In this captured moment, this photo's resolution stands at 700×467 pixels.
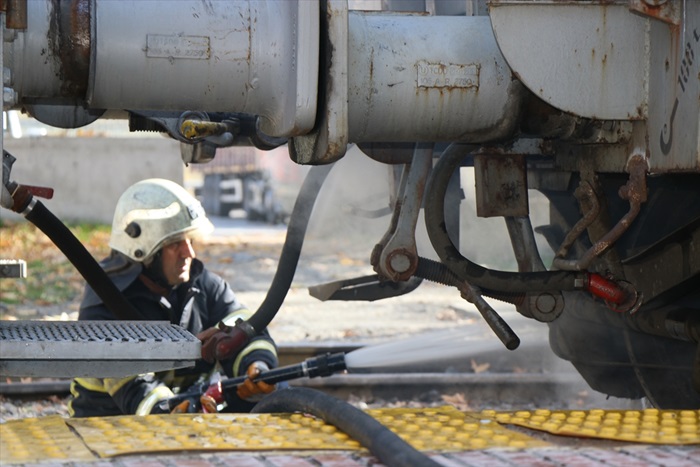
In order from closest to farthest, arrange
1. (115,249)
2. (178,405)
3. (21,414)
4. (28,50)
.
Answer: (28,50), (178,405), (115,249), (21,414)

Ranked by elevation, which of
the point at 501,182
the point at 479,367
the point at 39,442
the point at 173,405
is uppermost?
the point at 501,182

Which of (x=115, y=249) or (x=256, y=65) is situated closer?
(x=256, y=65)

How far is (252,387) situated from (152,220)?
39.4 inches

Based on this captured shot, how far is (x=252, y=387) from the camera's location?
4629mm

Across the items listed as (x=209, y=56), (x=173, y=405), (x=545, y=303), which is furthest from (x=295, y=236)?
(x=209, y=56)

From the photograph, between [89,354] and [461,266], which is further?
[461,266]

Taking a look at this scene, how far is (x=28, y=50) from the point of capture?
264 cm

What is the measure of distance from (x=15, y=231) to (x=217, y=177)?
712cm

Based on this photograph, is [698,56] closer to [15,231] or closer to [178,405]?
[178,405]

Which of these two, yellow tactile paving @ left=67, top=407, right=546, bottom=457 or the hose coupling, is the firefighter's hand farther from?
yellow tactile paving @ left=67, top=407, right=546, bottom=457

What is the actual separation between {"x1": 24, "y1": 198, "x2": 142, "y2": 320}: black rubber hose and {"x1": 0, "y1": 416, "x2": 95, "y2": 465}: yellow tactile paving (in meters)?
1.13

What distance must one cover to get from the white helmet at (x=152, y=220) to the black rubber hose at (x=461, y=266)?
1898 millimetres

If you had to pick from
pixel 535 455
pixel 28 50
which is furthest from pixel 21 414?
pixel 535 455

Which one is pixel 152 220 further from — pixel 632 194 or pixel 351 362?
pixel 632 194
